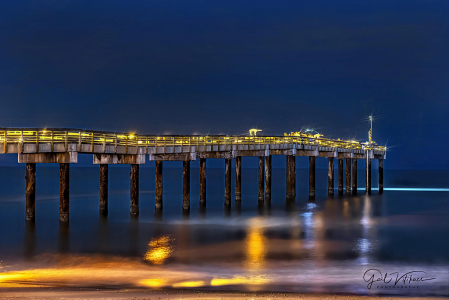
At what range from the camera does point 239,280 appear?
1659cm

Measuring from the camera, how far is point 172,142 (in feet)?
108

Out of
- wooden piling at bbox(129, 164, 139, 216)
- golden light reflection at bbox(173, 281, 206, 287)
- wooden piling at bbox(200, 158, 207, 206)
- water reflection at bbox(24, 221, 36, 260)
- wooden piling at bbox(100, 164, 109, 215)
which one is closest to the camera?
golden light reflection at bbox(173, 281, 206, 287)

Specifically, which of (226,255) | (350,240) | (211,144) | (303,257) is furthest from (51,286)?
(211,144)

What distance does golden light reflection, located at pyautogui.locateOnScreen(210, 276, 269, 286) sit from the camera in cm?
1622

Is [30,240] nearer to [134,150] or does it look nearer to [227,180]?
[134,150]

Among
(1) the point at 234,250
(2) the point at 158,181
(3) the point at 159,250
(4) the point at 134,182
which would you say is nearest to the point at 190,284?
(1) the point at 234,250

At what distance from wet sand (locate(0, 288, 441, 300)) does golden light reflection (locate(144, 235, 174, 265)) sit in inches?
189

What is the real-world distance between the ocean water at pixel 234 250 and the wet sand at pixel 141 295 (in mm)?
745

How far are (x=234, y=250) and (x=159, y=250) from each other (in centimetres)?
390

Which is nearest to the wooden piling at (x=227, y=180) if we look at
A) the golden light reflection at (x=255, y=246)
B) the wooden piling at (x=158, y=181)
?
the wooden piling at (x=158, y=181)

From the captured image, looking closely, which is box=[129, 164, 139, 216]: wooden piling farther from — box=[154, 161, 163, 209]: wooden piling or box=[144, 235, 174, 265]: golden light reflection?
box=[144, 235, 174, 265]: golden light reflection

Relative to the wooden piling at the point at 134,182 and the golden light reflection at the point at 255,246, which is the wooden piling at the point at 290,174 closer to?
the golden light reflection at the point at 255,246

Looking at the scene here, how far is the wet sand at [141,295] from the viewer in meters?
14.0

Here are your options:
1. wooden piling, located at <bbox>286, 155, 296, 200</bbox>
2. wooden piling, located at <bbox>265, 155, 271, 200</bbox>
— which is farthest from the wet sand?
wooden piling, located at <bbox>265, 155, 271, 200</bbox>
